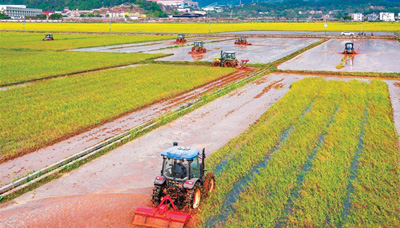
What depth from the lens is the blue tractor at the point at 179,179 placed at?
439 inches

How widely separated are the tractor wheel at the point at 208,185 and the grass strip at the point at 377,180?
13.2ft

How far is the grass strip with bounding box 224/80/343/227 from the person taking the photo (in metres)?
11.6

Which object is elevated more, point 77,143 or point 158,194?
point 158,194

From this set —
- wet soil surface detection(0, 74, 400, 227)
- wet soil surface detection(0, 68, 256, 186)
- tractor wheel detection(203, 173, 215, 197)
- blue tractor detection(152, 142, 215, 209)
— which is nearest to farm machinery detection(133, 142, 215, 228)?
blue tractor detection(152, 142, 215, 209)

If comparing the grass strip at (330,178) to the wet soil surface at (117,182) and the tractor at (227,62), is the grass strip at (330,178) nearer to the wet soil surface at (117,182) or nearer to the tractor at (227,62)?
the wet soil surface at (117,182)

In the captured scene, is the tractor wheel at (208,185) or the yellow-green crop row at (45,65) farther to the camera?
the yellow-green crop row at (45,65)


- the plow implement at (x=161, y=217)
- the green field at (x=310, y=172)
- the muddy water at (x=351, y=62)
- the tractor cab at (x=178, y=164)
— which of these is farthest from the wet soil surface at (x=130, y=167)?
the muddy water at (x=351, y=62)

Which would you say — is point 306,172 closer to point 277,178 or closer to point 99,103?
point 277,178

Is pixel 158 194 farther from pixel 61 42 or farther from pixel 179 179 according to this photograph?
pixel 61 42

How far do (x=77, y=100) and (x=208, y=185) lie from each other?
54.4 ft

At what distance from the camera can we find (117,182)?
47.0ft

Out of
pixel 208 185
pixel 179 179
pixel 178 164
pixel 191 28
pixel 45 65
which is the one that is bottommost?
pixel 208 185

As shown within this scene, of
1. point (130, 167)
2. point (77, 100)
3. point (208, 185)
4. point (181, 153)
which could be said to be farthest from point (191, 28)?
point (181, 153)

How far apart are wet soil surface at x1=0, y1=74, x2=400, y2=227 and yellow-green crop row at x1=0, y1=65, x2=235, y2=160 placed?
12.6 feet
